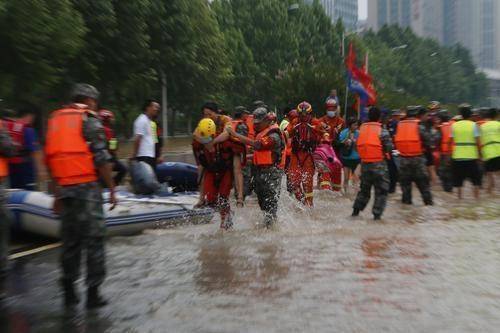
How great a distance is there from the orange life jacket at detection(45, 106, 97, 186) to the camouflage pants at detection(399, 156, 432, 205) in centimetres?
768

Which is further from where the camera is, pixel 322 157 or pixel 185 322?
pixel 322 157

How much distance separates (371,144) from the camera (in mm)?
10039

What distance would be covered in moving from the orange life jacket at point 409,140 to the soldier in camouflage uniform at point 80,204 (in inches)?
294

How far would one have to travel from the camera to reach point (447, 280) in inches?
246

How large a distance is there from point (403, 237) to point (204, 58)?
25003mm

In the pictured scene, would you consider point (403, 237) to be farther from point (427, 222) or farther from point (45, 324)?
point (45, 324)

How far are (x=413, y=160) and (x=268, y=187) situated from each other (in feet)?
12.8

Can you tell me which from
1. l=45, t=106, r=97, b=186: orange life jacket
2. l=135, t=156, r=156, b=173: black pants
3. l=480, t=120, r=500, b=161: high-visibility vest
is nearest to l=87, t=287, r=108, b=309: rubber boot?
l=45, t=106, r=97, b=186: orange life jacket

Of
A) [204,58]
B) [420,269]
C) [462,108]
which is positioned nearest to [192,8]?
[204,58]

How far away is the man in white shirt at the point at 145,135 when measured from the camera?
35.6 ft

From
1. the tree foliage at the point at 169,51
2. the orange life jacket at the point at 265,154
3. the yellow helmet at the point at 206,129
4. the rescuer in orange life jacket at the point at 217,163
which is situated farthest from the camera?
the tree foliage at the point at 169,51

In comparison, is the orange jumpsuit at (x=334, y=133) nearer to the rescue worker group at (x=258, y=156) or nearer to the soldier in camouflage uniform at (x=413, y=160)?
the rescue worker group at (x=258, y=156)

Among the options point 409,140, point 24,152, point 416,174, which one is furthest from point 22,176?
point 416,174

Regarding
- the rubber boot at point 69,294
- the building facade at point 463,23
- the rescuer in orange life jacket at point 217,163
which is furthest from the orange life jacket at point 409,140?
the building facade at point 463,23
